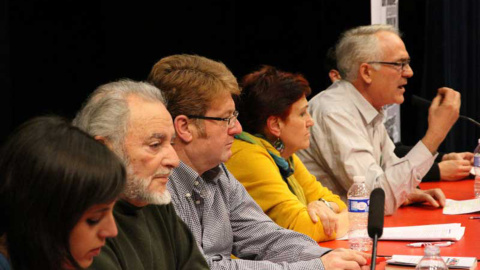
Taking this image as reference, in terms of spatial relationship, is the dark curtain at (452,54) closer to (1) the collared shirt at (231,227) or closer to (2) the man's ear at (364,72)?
(2) the man's ear at (364,72)

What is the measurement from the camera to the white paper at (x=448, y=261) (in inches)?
91.6

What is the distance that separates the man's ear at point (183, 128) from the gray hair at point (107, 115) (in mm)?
421

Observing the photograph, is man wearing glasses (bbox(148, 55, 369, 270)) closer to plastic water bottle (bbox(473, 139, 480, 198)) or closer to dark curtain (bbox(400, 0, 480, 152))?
plastic water bottle (bbox(473, 139, 480, 198))

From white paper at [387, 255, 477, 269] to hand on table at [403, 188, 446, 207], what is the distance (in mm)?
994

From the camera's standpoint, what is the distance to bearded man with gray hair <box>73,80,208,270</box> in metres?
1.93

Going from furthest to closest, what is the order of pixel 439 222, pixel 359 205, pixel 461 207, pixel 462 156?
pixel 462 156 < pixel 461 207 < pixel 439 222 < pixel 359 205

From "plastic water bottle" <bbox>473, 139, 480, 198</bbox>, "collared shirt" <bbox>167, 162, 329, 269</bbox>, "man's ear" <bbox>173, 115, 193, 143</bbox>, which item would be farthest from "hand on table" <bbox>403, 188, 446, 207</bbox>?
"man's ear" <bbox>173, 115, 193, 143</bbox>

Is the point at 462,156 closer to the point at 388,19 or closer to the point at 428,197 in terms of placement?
the point at 428,197

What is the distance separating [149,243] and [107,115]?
334 mm

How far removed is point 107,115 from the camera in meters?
1.93

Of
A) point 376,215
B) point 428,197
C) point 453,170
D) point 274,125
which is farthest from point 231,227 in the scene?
point 453,170

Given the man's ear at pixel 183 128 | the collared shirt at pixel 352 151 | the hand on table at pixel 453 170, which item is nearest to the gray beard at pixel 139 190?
the man's ear at pixel 183 128

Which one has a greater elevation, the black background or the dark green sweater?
the black background

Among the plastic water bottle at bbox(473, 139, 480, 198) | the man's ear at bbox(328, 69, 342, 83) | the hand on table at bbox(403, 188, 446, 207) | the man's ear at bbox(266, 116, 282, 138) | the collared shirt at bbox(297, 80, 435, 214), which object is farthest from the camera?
the man's ear at bbox(328, 69, 342, 83)
